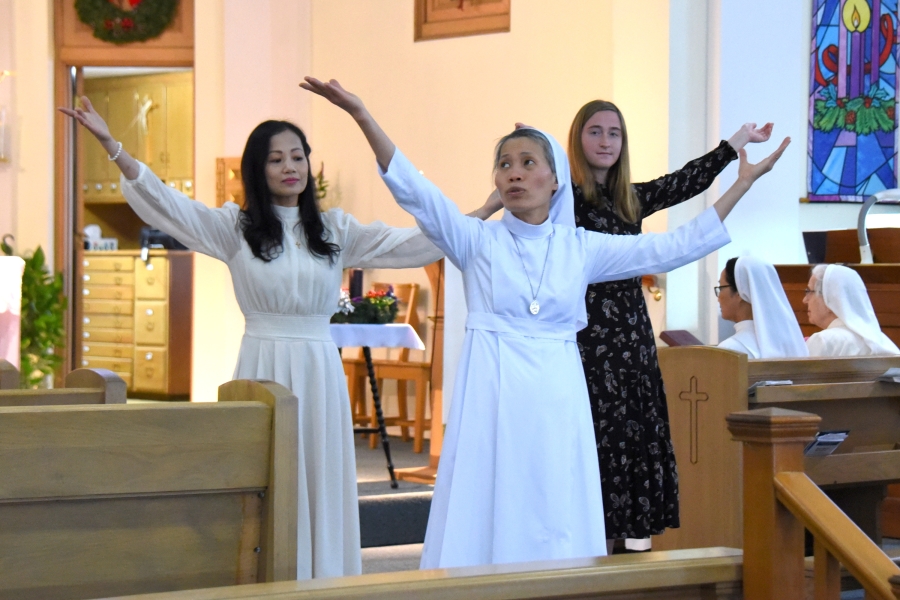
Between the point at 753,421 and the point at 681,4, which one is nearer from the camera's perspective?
the point at 753,421

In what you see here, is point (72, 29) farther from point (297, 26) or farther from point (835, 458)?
point (835, 458)

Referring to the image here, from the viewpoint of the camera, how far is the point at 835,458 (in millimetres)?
3250

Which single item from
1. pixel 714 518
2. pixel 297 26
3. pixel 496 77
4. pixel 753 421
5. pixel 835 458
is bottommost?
pixel 714 518

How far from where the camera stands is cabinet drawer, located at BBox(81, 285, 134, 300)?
10.5 m

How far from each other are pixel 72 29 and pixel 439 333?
187 inches

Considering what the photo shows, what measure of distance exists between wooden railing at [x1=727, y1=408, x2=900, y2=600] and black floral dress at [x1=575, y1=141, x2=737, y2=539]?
118 centimetres

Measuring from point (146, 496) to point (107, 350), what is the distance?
929cm

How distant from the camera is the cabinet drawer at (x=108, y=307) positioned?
34.5 ft

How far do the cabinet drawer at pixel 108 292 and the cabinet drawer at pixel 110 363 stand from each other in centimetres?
60

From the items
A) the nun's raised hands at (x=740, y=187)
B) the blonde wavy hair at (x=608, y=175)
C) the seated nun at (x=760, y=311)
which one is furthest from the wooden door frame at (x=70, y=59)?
the nun's raised hands at (x=740, y=187)

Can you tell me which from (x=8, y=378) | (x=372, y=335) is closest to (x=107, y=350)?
(x=372, y=335)

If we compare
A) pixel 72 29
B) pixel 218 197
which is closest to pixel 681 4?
pixel 218 197

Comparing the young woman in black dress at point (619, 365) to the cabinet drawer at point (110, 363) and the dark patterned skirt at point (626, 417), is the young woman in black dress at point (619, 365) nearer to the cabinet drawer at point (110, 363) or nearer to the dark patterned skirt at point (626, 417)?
the dark patterned skirt at point (626, 417)

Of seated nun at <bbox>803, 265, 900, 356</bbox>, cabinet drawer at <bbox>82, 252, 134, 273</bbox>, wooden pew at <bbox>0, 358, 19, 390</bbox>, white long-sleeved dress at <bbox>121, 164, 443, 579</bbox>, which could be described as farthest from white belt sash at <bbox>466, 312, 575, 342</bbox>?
cabinet drawer at <bbox>82, 252, 134, 273</bbox>
